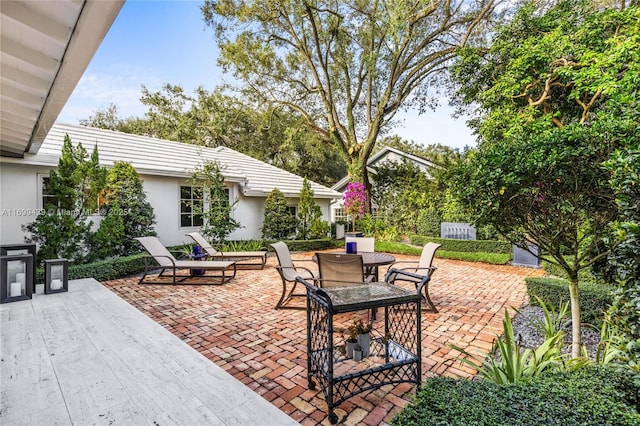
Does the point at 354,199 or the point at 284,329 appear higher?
the point at 354,199

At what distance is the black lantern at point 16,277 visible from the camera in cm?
441

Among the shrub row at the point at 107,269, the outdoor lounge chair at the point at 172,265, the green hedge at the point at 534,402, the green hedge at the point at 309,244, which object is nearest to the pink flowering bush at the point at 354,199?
the green hedge at the point at 309,244

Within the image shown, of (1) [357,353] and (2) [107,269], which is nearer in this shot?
(1) [357,353]

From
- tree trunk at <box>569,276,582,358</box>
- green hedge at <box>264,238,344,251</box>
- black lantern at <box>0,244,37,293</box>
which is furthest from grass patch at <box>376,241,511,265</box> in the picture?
black lantern at <box>0,244,37,293</box>

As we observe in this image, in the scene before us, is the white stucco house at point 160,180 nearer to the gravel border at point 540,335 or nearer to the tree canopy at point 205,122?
the tree canopy at point 205,122

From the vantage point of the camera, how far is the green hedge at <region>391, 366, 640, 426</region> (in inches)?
58.3

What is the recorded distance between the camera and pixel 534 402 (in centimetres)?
163

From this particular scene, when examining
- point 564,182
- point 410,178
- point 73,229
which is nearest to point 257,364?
point 564,182

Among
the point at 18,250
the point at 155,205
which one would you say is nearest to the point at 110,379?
the point at 18,250

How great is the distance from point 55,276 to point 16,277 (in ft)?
1.80

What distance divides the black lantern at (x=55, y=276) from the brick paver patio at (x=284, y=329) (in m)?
0.97

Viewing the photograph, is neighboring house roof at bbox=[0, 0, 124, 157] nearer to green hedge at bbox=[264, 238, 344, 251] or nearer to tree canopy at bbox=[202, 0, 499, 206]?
green hedge at bbox=[264, 238, 344, 251]

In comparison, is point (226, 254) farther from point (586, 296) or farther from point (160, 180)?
point (586, 296)

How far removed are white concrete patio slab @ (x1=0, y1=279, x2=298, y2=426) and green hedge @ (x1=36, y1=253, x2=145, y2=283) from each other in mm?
2627
